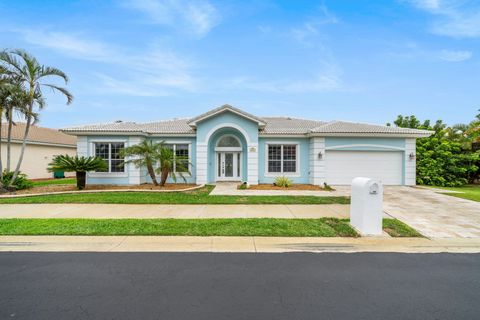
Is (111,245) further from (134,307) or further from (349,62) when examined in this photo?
(349,62)

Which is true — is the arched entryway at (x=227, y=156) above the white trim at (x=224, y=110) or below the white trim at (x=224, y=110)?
below

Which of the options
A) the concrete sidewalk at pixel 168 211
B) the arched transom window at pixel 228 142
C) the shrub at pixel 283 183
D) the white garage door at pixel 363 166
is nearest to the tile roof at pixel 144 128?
the arched transom window at pixel 228 142

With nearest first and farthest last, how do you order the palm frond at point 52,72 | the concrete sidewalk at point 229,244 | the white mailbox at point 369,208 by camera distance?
the concrete sidewalk at point 229,244, the white mailbox at point 369,208, the palm frond at point 52,72

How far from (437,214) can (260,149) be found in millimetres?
10238

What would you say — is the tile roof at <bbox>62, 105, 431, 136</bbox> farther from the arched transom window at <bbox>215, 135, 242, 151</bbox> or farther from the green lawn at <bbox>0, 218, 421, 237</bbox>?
the green lawn at <bbox>0, 218, 421, 237</bbox>

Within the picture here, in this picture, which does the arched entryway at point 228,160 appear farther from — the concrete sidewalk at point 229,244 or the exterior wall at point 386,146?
the concrete sidewalk at point 229,244

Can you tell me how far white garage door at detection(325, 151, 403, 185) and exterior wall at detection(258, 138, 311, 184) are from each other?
145 centimetres

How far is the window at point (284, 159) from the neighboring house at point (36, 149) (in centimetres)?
2036

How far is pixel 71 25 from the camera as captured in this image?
41.3ft

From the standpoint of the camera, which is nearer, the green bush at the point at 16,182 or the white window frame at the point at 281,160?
the green bush at the point at 16,182

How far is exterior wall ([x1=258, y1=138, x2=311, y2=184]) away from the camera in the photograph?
16.2 m

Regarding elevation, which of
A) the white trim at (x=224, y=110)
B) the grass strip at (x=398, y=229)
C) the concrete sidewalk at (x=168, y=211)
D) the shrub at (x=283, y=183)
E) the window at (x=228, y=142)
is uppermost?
the white trim at (x=224, y=110)

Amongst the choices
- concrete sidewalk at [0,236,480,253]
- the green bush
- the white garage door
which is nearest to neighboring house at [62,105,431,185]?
the white garage door

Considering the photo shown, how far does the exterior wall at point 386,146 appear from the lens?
51.4 ft
